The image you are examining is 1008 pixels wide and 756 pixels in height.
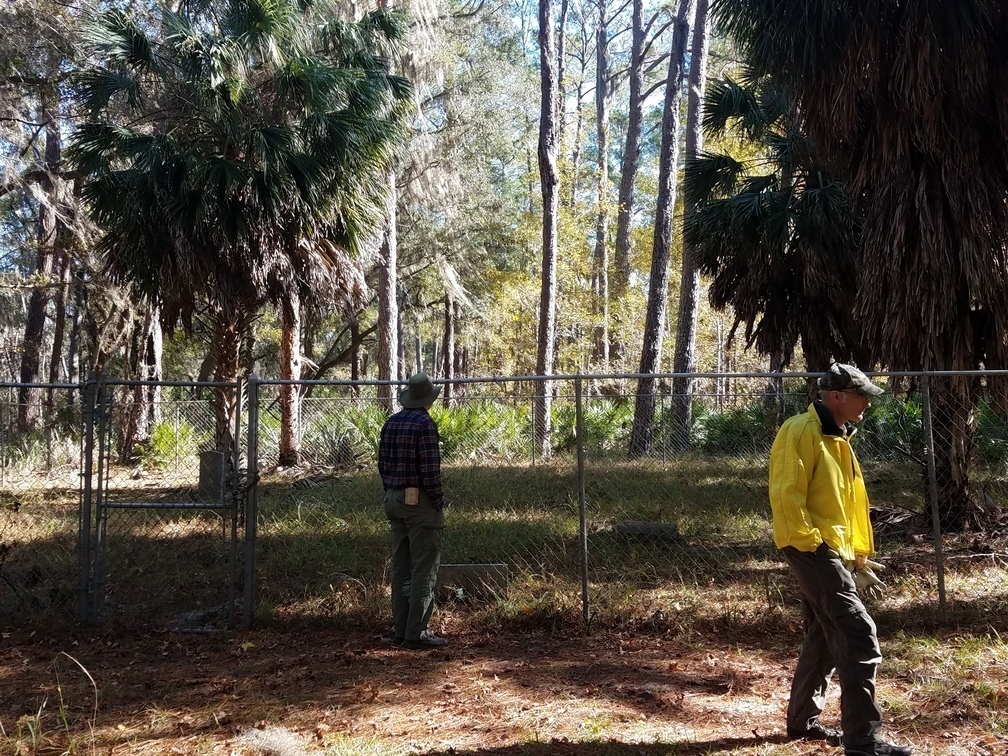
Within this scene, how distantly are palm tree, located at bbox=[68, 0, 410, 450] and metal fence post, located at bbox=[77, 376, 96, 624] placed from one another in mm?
3405

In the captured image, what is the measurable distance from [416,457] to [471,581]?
4.73ft

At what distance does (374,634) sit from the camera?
6.05m

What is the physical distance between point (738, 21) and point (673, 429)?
4.68m

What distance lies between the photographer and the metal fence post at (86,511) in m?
6.09

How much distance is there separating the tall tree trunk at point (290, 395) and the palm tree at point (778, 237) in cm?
587

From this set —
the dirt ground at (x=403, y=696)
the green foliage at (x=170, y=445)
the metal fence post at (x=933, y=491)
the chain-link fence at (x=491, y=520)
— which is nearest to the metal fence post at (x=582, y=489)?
the chain-link fence at (x=491, y=520)

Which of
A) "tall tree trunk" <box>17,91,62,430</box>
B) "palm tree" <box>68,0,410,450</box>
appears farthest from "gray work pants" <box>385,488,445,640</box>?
"tall tree trunk" <box>17,91,62,430</box>

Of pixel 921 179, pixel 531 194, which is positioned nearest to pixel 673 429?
pixel 921 179

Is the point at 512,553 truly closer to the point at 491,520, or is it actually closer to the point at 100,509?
the point at 491,520

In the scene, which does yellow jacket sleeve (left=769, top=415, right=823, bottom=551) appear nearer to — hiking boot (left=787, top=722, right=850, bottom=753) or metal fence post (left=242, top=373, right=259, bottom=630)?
hiking boot (left=787, top=722, right=850, bottom=753)

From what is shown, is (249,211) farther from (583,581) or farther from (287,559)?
(583,581)

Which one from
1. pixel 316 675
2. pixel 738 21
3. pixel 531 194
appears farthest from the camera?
pixel 531 194

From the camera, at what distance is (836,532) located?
3660 mm

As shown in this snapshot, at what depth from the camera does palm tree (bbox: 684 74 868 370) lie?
32.3ft
